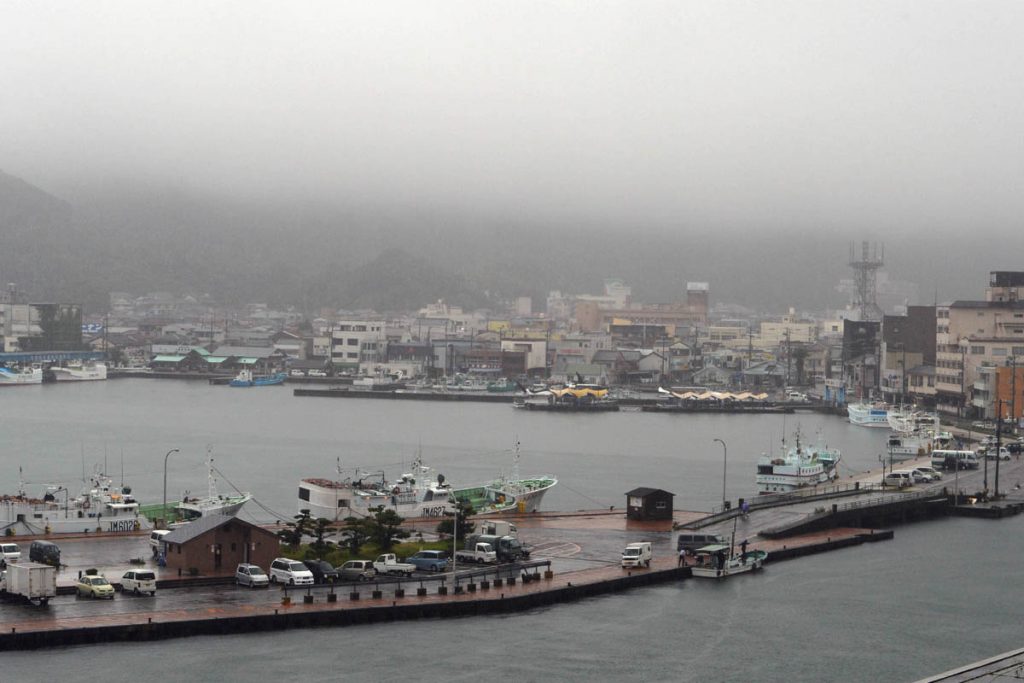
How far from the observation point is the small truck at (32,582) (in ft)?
31.3

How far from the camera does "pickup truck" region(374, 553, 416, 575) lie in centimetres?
→ 1113

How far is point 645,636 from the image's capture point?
395 inches

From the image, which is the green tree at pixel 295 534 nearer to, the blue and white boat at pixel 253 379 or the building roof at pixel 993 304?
the building roof at pixel 993 304

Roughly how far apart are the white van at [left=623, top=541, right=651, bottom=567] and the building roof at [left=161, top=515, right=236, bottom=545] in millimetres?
3032

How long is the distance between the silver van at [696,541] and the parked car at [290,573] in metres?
3.36

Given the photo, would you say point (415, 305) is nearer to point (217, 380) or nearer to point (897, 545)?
point (217, 380)

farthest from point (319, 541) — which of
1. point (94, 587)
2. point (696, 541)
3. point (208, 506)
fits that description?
point (696, 541)

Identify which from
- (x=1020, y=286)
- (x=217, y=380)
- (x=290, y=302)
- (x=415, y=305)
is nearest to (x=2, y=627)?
(x=1020, y=286)

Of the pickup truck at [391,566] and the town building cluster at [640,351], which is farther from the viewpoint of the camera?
the town building cluster at [640,351]

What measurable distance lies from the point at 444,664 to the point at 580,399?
28541 mm

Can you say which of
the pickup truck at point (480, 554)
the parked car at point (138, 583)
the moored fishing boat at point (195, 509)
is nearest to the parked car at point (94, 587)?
the parked car at point (138, 583)

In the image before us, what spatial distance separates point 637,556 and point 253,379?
34.4 m

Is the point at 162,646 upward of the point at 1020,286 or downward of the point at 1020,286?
downward

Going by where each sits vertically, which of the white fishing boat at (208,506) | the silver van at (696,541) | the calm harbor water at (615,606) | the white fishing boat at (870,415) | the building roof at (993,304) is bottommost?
the calm harbor water at (615,606)
